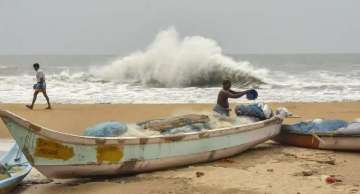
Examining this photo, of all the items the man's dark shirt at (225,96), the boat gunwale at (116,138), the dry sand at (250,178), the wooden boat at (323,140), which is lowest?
the dry sand at (250,178)

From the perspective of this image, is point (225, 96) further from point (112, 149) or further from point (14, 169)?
point (14, 169)

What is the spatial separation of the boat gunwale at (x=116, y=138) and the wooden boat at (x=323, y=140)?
885 millimetres

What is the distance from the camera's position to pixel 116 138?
22.3ft

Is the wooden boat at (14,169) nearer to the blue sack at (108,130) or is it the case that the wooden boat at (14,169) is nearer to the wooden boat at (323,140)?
the blue sack at (108,130)

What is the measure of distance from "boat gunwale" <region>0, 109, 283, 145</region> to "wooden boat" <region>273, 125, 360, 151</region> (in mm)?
885

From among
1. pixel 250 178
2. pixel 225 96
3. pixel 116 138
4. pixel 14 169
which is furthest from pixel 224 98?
pixel 14 169

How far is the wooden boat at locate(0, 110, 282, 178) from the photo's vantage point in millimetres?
6336

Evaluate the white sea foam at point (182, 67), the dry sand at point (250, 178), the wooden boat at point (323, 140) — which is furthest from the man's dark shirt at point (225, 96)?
the white sea foam at point (182, 67)

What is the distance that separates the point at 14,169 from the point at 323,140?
188 inches

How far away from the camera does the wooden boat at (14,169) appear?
6.50 metres

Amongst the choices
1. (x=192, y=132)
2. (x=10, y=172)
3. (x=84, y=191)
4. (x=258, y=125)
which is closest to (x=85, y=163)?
(x=84, y=191)

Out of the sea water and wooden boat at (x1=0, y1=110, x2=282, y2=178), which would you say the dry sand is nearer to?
wooden boat at (x1=0, y1=110, x2=282, y2=178)

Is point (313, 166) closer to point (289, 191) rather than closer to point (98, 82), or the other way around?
point (289, 191)

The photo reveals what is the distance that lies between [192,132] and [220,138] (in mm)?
480
